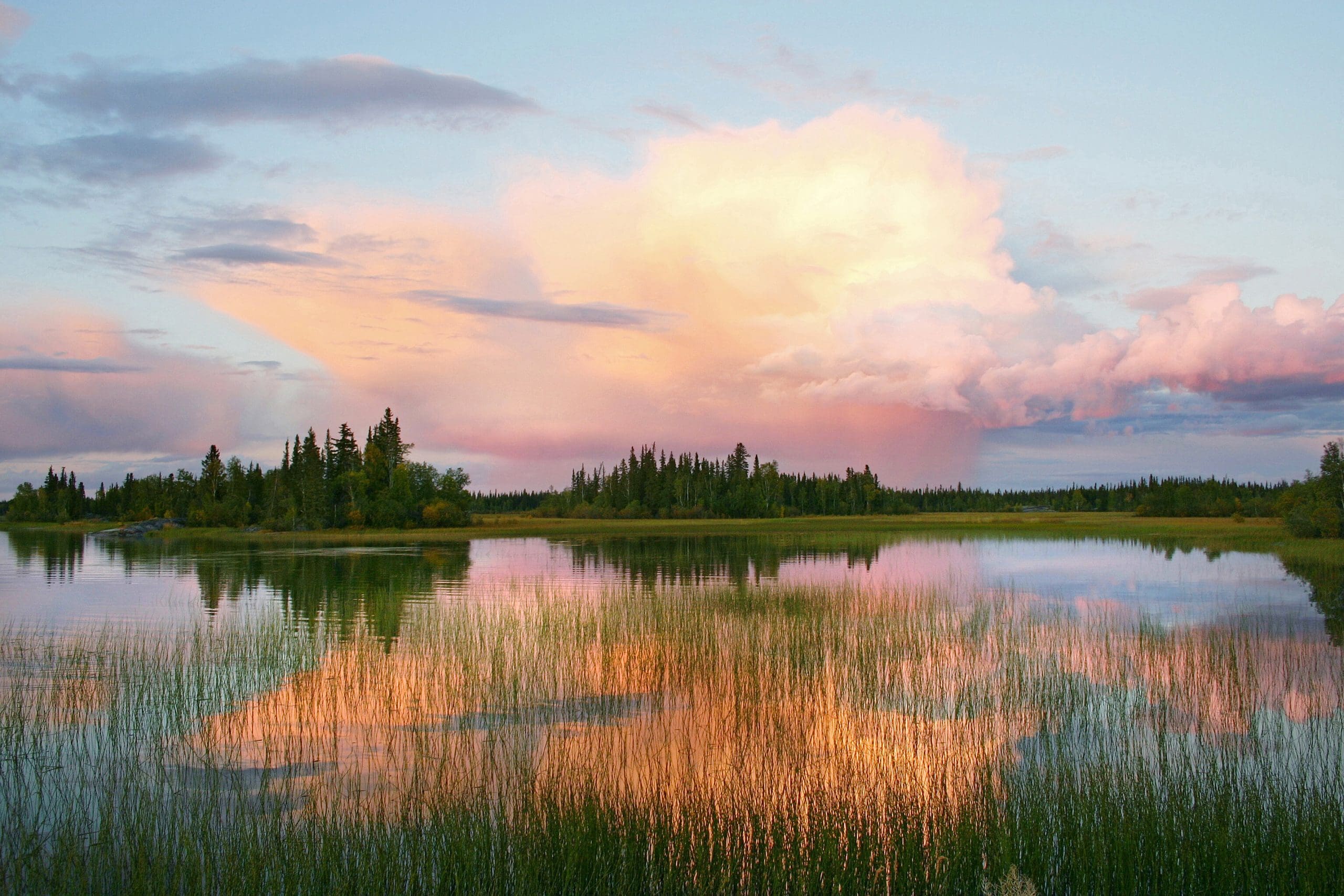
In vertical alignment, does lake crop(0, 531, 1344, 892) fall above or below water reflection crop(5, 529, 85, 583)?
above

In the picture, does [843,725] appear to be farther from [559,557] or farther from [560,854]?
[559,557]

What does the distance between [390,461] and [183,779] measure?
4845 inches

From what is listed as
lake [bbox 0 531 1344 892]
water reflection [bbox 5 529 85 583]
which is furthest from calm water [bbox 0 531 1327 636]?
lake [bbox 0 531 1344 892]

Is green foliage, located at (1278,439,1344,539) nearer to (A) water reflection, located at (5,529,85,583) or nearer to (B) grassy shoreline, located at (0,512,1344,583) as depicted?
(B) grassy shoreline, located at (0,512,1344,583)

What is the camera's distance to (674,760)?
12594mm

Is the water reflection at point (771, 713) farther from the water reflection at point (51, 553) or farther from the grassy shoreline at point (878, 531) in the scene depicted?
the water reflection at point (51, 553)

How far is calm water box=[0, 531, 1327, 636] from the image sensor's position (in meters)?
30.0

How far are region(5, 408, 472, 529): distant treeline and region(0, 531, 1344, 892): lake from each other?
8471 centimetres

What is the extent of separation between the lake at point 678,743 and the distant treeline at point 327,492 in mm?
84714

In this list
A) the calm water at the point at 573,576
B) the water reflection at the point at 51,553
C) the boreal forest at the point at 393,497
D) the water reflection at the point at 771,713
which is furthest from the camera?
the boreal forest at the point at 393,497

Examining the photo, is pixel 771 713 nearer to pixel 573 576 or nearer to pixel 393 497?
pixel 573 576

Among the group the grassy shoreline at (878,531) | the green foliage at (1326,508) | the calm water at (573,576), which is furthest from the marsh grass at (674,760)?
the green foliage at (1326,508)

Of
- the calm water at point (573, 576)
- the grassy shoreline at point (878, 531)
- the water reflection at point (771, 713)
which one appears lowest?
the grassy shoreline at point (878, 531)

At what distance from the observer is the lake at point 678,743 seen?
27.8ft
